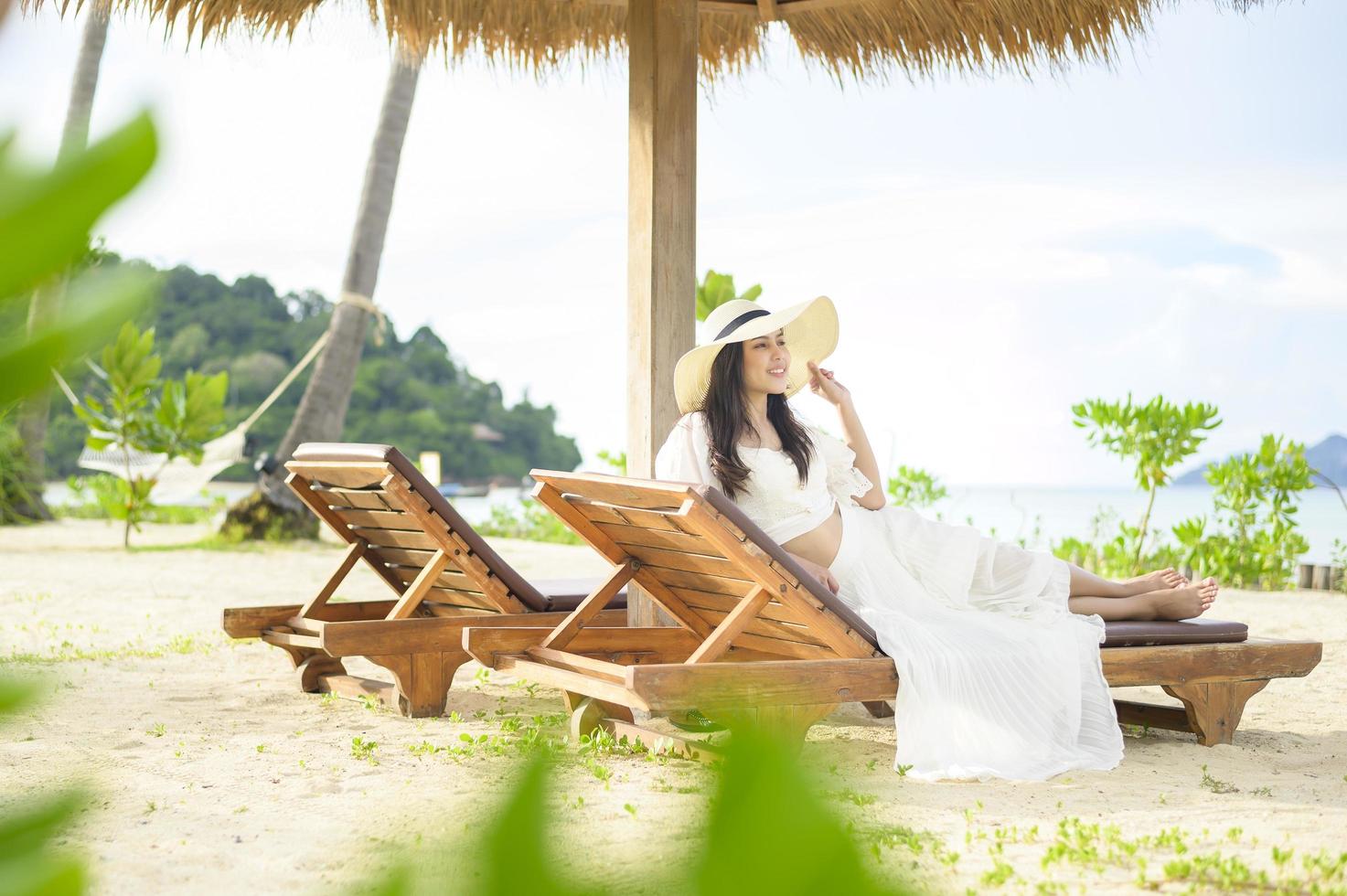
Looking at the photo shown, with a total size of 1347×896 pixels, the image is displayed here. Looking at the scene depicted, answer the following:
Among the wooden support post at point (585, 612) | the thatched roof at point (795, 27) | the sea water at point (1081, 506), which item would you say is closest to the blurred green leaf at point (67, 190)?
the wooden support post at point (585, 612)

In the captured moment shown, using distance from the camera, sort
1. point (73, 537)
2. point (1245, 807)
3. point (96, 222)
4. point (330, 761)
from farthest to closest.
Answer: point (73, 537) < point (330, 761) < point (1245, 807) < point (96, 222)

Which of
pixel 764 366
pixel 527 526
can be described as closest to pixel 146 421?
pixel 527 526

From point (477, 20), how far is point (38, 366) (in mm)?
5260

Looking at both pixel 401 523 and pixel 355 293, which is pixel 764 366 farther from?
pixel 355 293

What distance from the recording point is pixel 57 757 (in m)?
3.54

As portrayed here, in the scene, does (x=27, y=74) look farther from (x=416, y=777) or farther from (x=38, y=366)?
(x=416, y=777)

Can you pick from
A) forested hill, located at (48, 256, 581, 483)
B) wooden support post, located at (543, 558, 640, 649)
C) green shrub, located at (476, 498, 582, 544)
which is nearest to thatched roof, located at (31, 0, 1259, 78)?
wooden support post, located at (543, 558, 640, 649)

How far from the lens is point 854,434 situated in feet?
14.5

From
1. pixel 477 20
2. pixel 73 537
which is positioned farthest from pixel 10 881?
pixel 73 537

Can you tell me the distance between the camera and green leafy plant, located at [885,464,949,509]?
10297 mm

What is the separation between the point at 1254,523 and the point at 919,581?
5.59 metres

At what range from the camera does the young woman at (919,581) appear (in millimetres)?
3521

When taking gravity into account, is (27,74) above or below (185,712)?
above

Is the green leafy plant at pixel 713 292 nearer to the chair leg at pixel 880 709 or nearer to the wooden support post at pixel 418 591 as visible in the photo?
the chair leg at pixel 880 709
